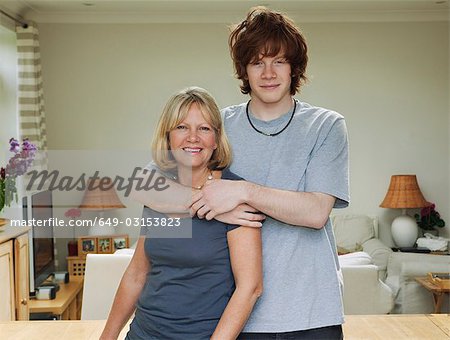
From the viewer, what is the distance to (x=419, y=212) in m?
5.57

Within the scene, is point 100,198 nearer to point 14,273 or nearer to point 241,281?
point 14,273

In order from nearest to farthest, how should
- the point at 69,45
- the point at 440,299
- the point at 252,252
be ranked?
the point at 252,252, the point at 440,299, the point at 69,45

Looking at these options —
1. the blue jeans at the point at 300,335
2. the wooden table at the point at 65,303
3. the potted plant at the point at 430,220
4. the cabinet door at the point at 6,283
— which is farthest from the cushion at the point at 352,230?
the blue jeans at the point at 300,335

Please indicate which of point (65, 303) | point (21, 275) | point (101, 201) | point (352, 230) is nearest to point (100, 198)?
point (101, 201)

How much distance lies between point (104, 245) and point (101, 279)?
2.24 metres

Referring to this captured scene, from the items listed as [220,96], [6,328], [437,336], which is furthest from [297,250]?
[220,96]

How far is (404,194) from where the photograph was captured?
5.30m

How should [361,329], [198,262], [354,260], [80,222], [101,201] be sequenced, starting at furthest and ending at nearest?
[80,222] < [101,201] < [354,260] < [361,329] < [198,262]

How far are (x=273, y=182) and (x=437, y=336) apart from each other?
0.71 meters

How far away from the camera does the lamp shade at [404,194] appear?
5.27 metres

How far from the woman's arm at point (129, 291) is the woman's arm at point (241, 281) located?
0.22 metres

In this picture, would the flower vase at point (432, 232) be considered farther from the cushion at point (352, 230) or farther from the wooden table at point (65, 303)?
the wooden table at point (65, 303)

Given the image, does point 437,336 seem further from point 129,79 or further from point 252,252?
point 129,79

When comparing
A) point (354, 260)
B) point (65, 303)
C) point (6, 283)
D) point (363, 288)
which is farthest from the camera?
point (65, 303)
